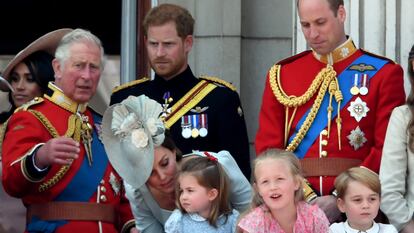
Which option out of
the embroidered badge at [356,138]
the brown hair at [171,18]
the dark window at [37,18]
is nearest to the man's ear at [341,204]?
the embroidered badge at [356,138]

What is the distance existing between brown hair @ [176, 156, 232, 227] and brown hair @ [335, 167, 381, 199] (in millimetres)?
484

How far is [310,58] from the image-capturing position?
24.1 feet

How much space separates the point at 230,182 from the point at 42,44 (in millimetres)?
1420

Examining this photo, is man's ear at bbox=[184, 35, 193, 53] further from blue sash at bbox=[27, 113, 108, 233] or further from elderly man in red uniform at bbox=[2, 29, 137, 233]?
blue sash at bbox=[27, 113, 108, 233]

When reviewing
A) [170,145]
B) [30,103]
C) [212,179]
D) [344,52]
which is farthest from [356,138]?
[30,103]

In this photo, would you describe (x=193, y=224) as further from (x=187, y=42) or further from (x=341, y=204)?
(x=187, y=42)

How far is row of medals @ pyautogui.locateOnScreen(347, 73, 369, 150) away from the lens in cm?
704

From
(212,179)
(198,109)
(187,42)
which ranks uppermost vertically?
(187,42)

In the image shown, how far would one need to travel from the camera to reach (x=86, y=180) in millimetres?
→ 7328

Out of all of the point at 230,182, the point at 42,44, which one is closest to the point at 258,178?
the point at 230,182

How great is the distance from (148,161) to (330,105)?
88 cm

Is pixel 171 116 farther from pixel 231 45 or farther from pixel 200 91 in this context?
pixel 231 45

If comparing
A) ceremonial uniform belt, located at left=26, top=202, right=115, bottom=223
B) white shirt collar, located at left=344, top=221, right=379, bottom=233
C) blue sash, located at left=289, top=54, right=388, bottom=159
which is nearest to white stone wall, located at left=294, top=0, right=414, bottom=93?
blue sash, located at left=289, top=54, right=388, bottom=159

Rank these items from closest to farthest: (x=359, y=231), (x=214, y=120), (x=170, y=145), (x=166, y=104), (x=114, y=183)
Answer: (x=359, y=231)
(x=170, y=145)
(x=114, y=183)
(x=214, y=120)
(x=166, y=104)
